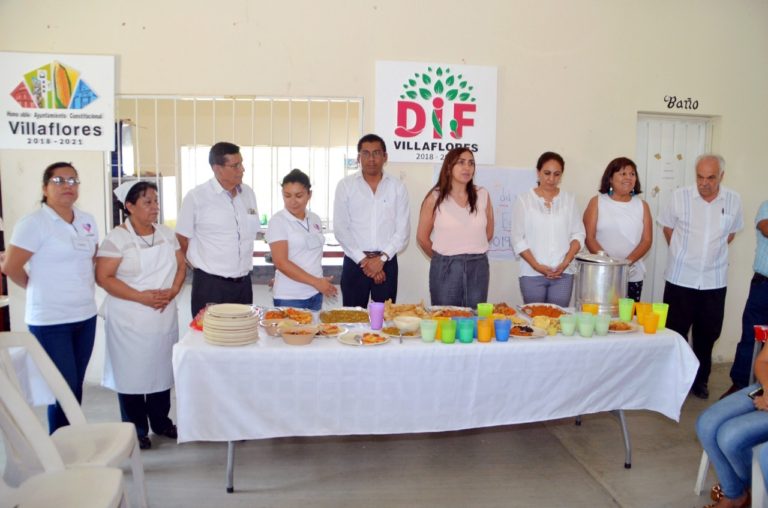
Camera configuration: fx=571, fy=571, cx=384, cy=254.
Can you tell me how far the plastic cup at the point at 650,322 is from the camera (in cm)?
284

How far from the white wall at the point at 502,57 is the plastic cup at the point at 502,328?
193cm

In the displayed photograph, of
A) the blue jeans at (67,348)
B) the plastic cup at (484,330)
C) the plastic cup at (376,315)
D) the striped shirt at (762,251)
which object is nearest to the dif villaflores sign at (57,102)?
the blue jeans at (67,348)

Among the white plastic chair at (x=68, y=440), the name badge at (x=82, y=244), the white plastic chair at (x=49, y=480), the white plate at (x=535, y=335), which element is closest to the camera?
the white plastic chair at (x=49, y=480)

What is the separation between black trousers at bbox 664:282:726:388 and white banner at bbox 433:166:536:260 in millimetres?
1272

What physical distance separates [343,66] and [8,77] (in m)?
2.36

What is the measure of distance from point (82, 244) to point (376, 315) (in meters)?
1.51

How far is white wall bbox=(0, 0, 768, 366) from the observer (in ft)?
13.5

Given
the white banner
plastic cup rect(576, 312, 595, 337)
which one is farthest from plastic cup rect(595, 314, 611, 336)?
the white banner

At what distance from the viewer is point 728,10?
15.5ft

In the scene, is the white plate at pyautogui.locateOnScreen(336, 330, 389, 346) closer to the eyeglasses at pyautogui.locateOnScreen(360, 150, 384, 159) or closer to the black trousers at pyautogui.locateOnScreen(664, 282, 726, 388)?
the eyeglasses at pyautogui.locateOnScreen(360, 150, 384, 159)

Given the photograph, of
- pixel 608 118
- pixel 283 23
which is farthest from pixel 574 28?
pixel 283 23

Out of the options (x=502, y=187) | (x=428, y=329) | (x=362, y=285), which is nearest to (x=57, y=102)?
(x=362, y=285)

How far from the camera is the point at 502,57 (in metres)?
4.47

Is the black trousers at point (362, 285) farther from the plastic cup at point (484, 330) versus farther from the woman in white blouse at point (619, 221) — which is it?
the woman in white blouse at point (619, 221)
